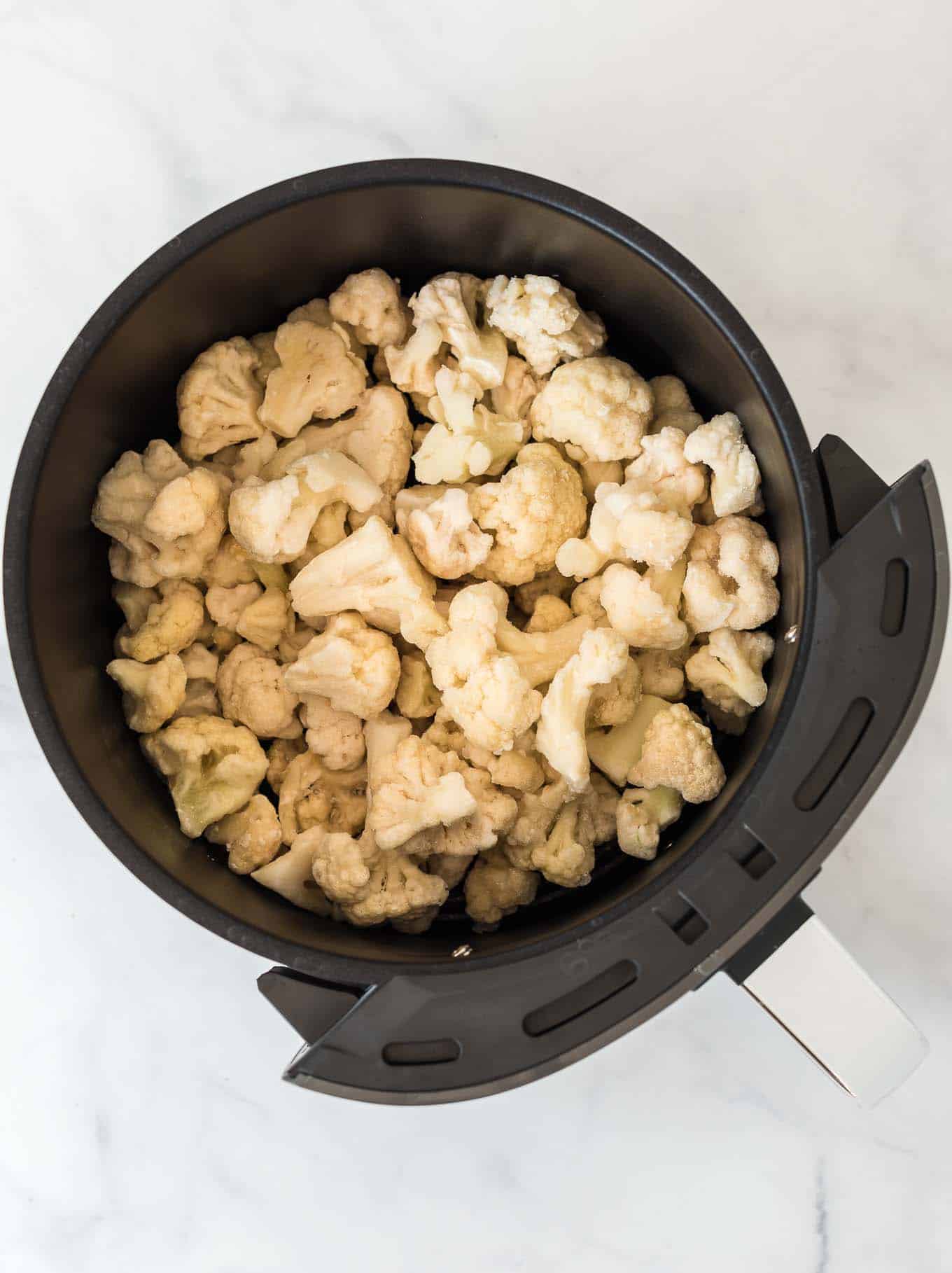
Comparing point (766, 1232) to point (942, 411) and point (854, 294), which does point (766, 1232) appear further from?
point (854, 294)

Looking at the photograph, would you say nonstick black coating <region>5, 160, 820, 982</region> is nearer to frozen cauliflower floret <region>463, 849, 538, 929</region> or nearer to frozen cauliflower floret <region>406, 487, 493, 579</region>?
frozen cauliflower floret <region>463, 849, 538, 929</region>

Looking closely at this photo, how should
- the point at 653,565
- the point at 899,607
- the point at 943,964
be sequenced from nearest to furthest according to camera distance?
the point at 899,607 → the point at 653,565 → the point at 943,964

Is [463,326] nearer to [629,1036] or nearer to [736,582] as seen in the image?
[736,582]

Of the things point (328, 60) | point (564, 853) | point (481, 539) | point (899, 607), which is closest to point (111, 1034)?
point (564, 853)

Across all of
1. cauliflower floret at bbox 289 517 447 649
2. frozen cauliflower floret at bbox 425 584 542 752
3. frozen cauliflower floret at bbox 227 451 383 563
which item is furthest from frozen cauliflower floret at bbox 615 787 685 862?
frozen cauliflower floret at bbox 227 451 383 563

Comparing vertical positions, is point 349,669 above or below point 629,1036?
above

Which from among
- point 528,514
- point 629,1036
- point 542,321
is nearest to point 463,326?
point 542,321

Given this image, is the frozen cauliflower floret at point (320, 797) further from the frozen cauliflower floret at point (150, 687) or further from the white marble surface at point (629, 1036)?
the white marble surface at point (629, 1036)

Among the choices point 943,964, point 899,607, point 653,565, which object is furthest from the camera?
point 943,964
